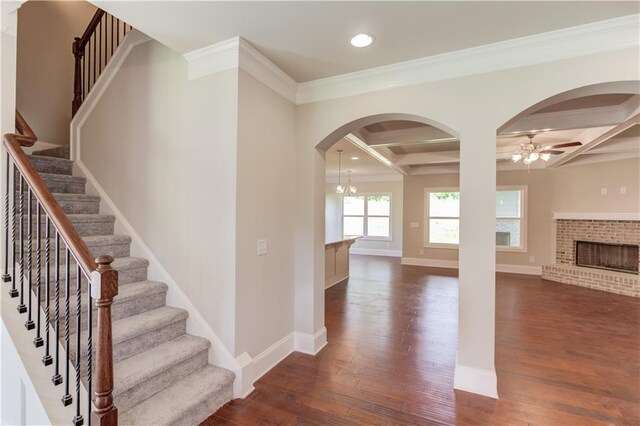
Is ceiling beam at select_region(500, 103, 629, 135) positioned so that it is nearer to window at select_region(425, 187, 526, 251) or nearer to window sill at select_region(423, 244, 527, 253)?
window at select_region(425, 187, 526, 251)

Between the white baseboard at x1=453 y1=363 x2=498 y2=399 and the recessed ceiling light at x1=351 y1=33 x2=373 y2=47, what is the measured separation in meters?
2.68

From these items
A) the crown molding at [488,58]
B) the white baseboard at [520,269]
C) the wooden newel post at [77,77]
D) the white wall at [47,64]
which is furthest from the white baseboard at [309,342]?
the white baseboard at [520,269]

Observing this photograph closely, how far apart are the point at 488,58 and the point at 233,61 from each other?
2022mm

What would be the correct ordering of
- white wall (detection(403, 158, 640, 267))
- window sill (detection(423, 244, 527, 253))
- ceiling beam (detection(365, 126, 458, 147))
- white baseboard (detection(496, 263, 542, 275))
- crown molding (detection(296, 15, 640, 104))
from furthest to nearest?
1. window sill (detection(423, 244, 527, 253))
2. white baseboard (detection(496, 263, 542, 275))
3. white wall (detection(403, 158, 640, 267))
4. ceiling beam (detection(365, 126, 458, 147))
5. crown molding (detection(296, 15, 640, 104))

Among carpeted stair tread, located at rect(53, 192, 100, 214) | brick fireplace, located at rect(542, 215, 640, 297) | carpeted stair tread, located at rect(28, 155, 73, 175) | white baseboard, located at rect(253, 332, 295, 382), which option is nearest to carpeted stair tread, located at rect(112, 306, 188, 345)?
white baseboard, located at rect(253, 332, 295, 382)

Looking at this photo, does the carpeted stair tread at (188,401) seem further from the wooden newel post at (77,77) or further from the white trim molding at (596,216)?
the white trim molding at (596,216)

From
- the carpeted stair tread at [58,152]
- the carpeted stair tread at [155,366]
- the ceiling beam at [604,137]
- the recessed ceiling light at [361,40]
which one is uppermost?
the recessed ceiling light at [361,40]

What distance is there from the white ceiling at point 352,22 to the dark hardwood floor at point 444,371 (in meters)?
2.73

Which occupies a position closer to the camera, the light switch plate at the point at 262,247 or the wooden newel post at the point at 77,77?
the light switch plate at the point at 262,247

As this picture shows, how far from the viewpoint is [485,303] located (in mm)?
2498

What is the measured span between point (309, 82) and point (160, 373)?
276 cm

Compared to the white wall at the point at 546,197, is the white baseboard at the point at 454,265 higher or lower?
lower

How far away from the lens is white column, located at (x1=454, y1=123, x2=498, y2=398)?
2.48 metres

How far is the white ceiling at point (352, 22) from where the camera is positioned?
6.55 ft
